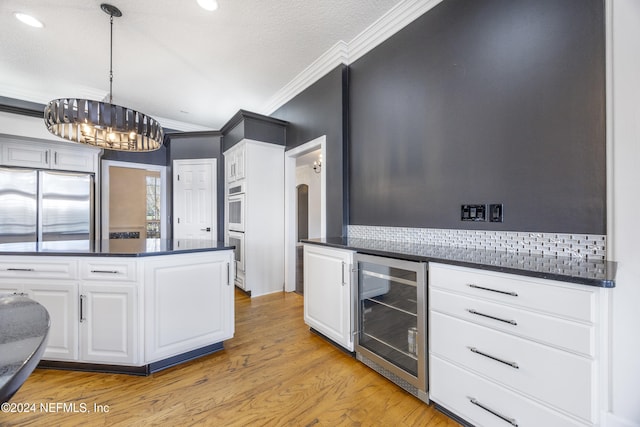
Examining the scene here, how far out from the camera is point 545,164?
1604 mm

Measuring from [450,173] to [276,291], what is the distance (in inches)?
117

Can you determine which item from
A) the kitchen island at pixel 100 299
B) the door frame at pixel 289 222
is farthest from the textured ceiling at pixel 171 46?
the kitchen island at pixel 100 299


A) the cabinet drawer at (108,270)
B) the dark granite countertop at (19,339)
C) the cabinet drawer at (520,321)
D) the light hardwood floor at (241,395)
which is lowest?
the light hardwood floor at (241,395)

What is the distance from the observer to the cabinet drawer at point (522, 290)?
1.05 m

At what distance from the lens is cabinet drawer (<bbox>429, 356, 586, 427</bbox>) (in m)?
1.16

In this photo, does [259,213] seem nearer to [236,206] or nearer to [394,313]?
[236,206]

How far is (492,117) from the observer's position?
6.03ft

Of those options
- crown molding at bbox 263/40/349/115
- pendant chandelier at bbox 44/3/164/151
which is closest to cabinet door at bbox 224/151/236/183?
crown molding at bbox 263/40/349/115

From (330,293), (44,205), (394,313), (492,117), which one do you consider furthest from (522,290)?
(44,205)

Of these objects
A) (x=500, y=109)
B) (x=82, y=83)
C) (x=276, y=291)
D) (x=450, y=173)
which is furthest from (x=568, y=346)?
(x=82, y=83)

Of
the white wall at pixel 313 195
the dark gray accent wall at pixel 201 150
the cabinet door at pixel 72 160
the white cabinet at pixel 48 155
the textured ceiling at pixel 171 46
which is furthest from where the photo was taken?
the white wall at pixel 313 195

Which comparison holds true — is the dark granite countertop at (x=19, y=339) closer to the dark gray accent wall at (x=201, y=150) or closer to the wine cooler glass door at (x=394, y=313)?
the wine cooler glass door at (x=394, y=313)

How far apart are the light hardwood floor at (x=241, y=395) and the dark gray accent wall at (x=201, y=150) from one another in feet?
10.5

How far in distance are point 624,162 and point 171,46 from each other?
3.87 m
